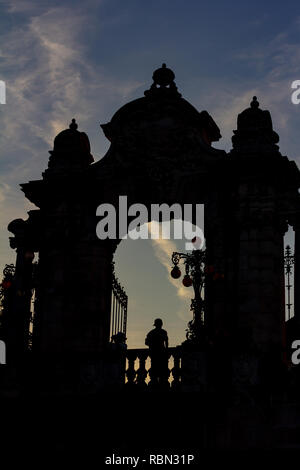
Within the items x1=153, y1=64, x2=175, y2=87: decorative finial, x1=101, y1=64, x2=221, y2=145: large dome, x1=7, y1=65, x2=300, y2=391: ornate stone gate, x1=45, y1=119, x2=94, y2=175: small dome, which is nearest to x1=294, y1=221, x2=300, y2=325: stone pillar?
x1=7, y1=65, x2=300, y2=391: ornate stone gate

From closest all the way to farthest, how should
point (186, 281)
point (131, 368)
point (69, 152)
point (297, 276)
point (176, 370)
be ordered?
point (176, 370), point (131, 368), point (297, 276), point (186, 281), point (69, 152)

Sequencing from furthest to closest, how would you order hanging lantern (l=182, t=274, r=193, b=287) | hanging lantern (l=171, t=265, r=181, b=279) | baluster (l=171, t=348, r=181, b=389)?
1. hanging lantern (l=171, t=265, r=181, b=279)
2. hanging lantern (l=182, t=274, r=193, b=287)
3. baluster (l=171, t=348, r=181, b=389)

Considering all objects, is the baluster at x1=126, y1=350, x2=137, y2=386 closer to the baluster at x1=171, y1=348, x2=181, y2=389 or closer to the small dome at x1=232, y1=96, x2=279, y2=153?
the baluster at x1=171, y1=348, x2=181, y2=389

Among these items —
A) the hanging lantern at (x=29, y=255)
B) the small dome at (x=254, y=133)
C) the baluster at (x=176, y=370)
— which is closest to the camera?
the baluster at (x=176, y=370)

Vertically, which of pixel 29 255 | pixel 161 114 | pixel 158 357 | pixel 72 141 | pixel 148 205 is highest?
pixel 161 114

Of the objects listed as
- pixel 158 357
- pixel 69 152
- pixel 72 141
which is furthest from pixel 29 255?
pixel 158 357

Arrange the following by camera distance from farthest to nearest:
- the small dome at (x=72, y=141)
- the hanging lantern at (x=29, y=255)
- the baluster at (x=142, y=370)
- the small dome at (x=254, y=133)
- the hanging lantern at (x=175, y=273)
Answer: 1. the small dome at (x=72, y=141)
2. the hanging lantern at (x=29, y=255)
3. the hanging lantern at (x=175, y=273)
4. the small dome at (x=254, y=133)
5. the baluster at (x=142, y=370)

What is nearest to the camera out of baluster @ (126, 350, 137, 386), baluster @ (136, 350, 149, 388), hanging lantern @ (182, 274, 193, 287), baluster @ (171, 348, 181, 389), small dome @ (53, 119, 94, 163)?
baluster @ (171, 348, 181, 389)

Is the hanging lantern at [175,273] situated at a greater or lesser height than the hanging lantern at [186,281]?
greater

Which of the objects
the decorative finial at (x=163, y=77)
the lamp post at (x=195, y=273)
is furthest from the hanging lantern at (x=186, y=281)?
the decorative finial at (x=163, y=77)

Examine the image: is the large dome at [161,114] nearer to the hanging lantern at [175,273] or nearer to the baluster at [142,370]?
the hanging lantern at [175,273]

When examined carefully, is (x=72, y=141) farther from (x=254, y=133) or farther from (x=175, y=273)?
(x=254, y=133)

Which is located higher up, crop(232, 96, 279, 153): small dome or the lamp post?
crop(232, 96, 279, 153): small dome

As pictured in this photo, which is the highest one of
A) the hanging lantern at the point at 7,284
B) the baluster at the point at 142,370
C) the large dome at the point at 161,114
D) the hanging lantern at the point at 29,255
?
the large dome at the point at 161,114
